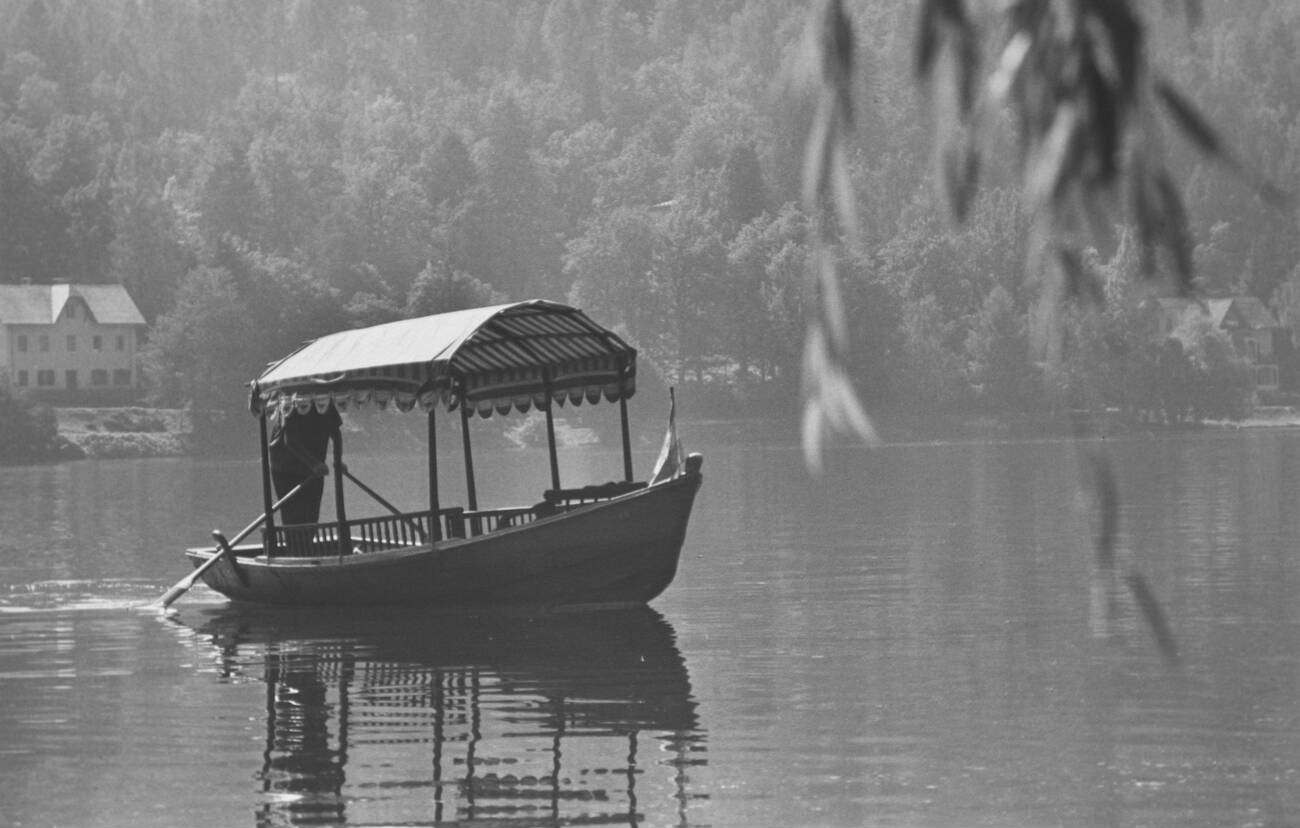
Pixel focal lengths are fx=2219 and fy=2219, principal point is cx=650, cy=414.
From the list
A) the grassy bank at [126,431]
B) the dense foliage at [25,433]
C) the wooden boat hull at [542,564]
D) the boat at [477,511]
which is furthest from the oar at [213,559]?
the grassy bank at [126,431]

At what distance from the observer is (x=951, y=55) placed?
5.72m

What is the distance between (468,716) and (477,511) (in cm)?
1197

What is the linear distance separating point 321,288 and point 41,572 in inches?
4118

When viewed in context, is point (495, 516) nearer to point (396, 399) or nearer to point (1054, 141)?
point (396, 399)

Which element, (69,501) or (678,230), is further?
(678,230)

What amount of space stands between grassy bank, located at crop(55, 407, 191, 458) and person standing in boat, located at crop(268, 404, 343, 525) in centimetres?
9330

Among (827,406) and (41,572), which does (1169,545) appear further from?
(827,406)

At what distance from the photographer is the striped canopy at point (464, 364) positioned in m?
36.0

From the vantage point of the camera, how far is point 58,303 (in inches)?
5999

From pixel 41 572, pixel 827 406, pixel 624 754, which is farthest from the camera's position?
pixel 41 572

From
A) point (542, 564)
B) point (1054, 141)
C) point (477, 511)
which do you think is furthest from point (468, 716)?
point (1054, 141)

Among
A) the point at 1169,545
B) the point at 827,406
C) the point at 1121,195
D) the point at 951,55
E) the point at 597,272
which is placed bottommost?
the point at 1169,545

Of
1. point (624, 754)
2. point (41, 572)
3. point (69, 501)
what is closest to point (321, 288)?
point (69, 501)

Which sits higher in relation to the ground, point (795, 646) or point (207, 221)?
point (207, 221)
